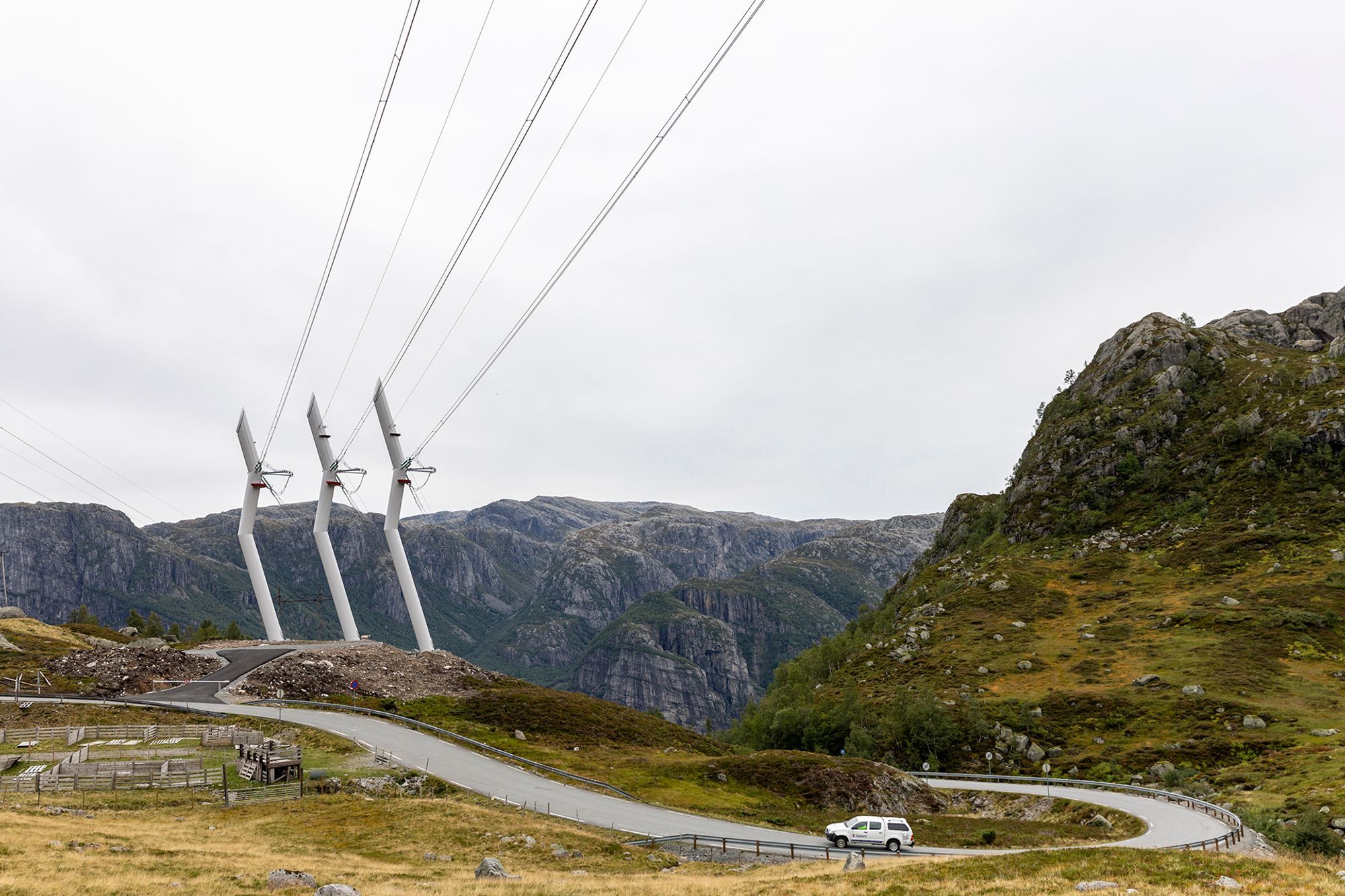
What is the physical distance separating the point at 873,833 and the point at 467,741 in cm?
3803

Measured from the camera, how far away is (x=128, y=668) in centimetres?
8781

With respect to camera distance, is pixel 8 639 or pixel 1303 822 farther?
pixel 8 639

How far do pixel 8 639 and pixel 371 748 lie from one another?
262 ft

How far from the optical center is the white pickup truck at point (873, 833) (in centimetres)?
4878

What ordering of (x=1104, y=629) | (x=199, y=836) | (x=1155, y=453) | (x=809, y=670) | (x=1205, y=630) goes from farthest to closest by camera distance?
1. (x=1155, y=453)
2. (x=809, y=670)
3. (x=1104, y=629)
4. (x=1205, y=630)
5. (x=199, y=836)

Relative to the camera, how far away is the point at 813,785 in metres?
73.8

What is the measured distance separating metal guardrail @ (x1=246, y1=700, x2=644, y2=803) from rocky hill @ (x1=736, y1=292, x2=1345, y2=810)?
57.0m

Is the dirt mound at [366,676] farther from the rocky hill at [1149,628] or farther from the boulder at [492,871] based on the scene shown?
the boulder at [492,871]

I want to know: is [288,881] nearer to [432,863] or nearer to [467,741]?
[432,863]

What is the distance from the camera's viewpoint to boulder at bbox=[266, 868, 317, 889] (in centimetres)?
2873

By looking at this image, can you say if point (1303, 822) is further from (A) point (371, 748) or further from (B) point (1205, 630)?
(B) point (1205, 630)

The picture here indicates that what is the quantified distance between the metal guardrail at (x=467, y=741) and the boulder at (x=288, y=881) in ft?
110

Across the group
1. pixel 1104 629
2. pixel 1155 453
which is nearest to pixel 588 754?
pixel 1104 629

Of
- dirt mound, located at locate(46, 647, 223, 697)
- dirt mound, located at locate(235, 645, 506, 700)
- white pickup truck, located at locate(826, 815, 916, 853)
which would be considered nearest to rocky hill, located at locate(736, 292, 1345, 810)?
white pickup truck, located at locate(826, 815, 916, 853)
